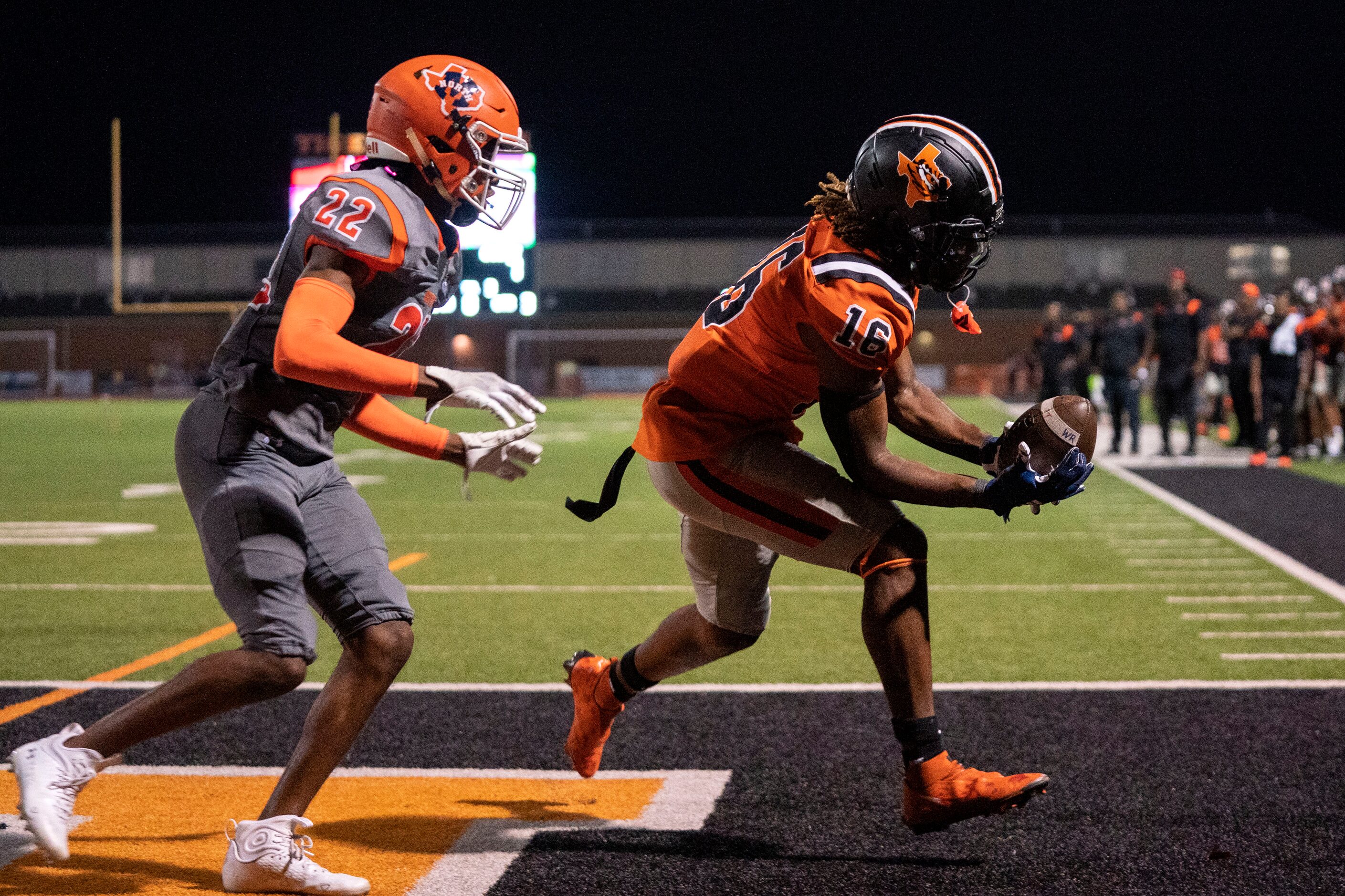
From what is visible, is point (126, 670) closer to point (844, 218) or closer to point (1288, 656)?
point (844, 218)

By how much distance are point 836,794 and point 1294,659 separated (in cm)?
271

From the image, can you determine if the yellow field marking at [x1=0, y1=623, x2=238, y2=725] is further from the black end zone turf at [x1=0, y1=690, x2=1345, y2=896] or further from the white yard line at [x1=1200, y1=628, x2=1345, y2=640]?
the white yard line at [x1=1200, y1=628, x2=1345, y2=640]

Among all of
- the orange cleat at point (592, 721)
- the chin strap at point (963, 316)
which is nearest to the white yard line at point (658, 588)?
the orange cleat at point (592, 721)

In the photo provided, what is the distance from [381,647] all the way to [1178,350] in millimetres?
13642

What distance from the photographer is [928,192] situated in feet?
10.7

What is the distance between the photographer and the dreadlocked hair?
3.34 meters

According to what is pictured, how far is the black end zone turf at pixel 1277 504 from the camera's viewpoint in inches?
342

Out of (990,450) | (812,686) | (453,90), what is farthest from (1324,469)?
(453,90)

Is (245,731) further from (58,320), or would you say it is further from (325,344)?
(58,320)

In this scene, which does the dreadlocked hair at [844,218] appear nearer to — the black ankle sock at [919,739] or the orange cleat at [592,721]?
the black ankle sock at [919,739]

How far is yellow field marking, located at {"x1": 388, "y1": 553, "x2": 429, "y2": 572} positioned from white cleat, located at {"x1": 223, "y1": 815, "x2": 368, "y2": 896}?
5177 mm

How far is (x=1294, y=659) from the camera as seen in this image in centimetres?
559

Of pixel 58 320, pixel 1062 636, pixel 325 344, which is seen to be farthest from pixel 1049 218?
pixel 325 344

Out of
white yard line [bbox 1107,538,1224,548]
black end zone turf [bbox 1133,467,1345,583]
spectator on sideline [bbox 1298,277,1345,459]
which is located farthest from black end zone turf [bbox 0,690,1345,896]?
spectator on sideline [bbox 1298,277,1345,459]
